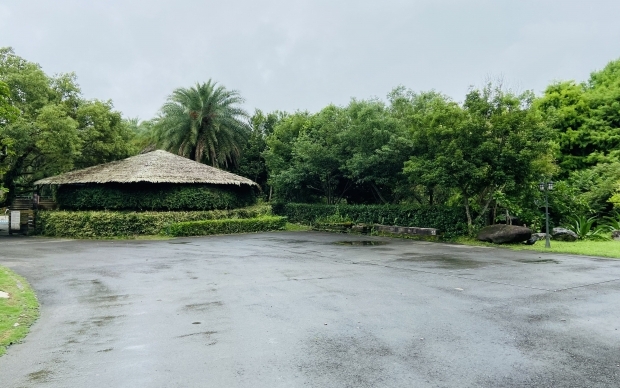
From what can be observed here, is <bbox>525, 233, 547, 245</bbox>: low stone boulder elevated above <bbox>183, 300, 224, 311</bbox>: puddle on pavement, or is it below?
above

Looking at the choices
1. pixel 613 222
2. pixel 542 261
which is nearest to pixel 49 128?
pixel 542 261

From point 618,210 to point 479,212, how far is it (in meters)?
9.72

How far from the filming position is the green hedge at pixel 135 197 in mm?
25297

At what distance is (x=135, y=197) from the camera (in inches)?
1004

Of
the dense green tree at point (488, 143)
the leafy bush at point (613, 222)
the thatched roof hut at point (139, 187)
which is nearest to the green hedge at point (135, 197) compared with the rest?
the thatched roof hut at point (139, 187)

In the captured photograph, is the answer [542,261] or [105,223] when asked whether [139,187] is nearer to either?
Answer: [105,223]

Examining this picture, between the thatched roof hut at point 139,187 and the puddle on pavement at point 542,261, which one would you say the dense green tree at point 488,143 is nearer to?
the puddle on pavement at point 542,261

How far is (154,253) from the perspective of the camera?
15.6 m

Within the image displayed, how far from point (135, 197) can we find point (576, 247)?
2223 cm

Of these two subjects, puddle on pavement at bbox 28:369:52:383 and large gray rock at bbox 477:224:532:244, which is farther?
large gray rock at bbox 477:224:532:244

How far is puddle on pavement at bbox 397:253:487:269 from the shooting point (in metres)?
12.2

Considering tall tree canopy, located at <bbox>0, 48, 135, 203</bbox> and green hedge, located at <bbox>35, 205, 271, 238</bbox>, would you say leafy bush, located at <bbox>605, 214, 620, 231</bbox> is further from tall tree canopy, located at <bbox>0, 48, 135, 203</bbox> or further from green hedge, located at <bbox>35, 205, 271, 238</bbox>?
tall tree canopy, located at <bbox>0, 48, 135, 203</bbox>

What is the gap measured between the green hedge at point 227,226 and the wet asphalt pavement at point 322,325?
9.78 meters

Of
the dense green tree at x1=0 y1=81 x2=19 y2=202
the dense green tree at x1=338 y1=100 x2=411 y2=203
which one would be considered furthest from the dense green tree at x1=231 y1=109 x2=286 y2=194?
the dense green tree at x1=0 y1=81 x2=19 y2=202
